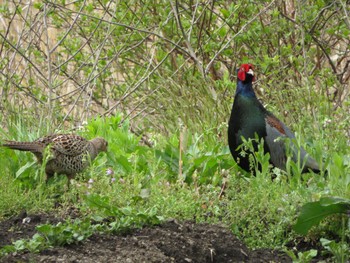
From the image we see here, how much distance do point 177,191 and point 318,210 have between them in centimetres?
128

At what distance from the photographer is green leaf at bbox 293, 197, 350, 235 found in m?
4.71

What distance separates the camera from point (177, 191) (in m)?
5.80

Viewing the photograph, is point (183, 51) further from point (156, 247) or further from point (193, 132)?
point (156, 247)

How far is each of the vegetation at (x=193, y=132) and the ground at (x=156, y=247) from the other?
8cm

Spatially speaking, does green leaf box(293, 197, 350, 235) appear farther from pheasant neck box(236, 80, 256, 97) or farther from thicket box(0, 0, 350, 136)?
thicket box(0, 0, 350, 136)

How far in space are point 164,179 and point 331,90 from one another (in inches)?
203

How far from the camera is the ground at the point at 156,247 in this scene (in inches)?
167

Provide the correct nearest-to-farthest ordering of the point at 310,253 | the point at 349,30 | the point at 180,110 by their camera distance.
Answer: the point at 310,253 < the point at 180,110 < the point at 349,30

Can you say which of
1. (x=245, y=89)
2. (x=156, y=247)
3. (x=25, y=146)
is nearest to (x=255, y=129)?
(x=245, y=89)

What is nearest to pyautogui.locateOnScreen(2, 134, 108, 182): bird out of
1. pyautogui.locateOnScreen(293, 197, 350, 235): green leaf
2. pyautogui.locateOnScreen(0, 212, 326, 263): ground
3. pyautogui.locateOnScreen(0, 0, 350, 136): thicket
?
pyautogui.locateOnScreen(0, 212, 326, 263): ground

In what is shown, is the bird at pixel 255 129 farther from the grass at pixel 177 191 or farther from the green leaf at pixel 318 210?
the green leaf at pixel 318 210

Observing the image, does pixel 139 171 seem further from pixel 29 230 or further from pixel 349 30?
pixel 349 30

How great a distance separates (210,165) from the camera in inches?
244

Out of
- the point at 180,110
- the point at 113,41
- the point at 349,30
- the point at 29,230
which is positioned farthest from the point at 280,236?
the point at 113,41
